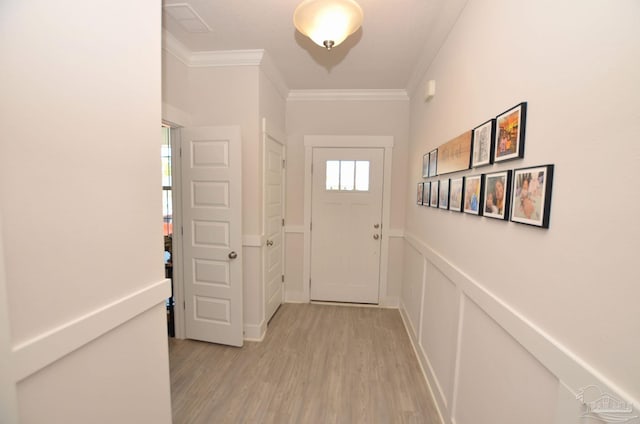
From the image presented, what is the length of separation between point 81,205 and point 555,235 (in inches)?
60.5

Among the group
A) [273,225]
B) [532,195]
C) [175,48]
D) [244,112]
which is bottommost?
[273,225]

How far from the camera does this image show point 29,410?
0.73 m

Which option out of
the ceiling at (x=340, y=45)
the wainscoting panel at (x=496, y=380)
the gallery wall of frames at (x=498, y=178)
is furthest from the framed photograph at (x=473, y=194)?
the ceiling at (x=340, y=45)

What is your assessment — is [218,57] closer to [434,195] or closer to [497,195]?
[434,195]

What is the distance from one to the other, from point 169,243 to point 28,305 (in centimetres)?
238

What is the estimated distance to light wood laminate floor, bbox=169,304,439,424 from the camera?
172cm

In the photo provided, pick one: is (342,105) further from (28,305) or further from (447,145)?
(28,305)

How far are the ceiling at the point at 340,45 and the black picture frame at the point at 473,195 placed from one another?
1.10m

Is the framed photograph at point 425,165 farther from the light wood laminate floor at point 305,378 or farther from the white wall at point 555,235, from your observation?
the light wood laminate floor at point 305,378

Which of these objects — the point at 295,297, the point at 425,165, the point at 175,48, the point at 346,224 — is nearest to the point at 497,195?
the point at 425,165

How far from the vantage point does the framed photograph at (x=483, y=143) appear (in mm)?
1190

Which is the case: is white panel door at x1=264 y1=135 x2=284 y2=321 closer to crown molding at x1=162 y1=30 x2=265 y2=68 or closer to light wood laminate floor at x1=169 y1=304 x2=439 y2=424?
light wood laminate floor at x1=169 y1=304 x2=439 y2=424

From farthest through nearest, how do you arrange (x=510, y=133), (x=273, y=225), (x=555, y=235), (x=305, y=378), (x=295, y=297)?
(x=295, y=297)
(x=273, y=225)
(x=305, y=378)
(x=510, y=133)
(x=555, y=235)

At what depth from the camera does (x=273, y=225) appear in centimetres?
294
